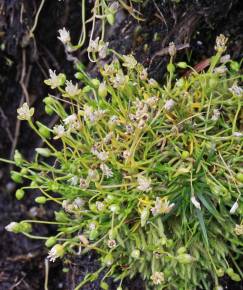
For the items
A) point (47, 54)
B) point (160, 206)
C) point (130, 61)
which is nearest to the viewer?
point (160, 206)

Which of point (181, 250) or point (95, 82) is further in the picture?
point (95, 82)

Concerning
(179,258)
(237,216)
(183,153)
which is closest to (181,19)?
(183,153)

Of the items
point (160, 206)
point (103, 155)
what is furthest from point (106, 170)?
point (160, 206)

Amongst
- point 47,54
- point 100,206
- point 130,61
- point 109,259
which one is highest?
point 130,61

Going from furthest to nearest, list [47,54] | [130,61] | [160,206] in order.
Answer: [47,54]
[130,61]
[160,206]

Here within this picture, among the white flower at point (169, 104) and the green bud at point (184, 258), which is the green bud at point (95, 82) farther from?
the green bud at point (184, 258)

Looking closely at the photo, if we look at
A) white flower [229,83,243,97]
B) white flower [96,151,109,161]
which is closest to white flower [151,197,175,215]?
white flower [96,151,109,161]

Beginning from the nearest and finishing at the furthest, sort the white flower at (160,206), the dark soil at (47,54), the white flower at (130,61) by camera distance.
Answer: the white flower at (160,206) < the white flower at (130,61) < the dark soil at (47,54)

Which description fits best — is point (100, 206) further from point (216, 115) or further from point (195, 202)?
point (216, 115)

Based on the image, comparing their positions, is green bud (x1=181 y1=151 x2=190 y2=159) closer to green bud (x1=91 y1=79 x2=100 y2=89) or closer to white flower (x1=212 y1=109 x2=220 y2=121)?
white flower (x1=212 y1=109 x2=220 y2=121)

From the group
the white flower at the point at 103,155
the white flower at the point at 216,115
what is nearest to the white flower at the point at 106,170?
the white flower at the point at 103,155
